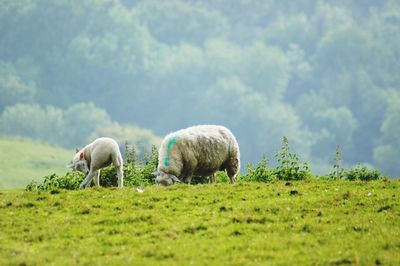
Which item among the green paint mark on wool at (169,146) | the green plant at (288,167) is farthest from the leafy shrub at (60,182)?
the green plant at (288,167)

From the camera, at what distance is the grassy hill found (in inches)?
5221

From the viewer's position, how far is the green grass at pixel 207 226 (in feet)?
44.0

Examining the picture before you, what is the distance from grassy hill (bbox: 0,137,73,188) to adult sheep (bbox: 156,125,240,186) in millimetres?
108697

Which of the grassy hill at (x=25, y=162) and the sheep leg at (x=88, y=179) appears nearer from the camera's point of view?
the sheep leg at (x=88, y=179)

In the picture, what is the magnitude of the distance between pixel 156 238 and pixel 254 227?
2438mm

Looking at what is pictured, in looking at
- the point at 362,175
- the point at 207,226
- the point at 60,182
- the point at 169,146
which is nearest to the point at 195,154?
the point at 169,146

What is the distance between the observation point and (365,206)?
56.5ft

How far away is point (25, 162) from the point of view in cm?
14112

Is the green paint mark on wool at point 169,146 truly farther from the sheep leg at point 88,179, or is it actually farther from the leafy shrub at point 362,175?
the leafy shrub at point 362,175

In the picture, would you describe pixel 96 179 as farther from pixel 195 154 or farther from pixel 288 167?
pixel 288 167

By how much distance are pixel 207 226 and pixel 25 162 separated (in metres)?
132

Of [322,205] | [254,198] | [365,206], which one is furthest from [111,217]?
[365,206]

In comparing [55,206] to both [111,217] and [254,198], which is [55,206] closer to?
[111,217]

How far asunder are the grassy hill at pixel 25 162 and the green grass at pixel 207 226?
11342cm
